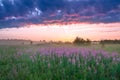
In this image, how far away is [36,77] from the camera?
363 inches

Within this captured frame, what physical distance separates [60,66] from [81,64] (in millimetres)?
761

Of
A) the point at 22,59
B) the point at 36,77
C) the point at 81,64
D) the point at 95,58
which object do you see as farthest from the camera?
the point at 22,59

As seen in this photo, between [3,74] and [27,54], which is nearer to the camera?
[3,74]

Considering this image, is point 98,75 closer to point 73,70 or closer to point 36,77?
point 73,70

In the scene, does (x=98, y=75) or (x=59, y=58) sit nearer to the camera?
(x=98, y=75)

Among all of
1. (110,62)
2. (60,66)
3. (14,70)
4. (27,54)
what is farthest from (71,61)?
(27,54)

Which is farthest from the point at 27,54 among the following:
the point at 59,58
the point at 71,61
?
the point at 71,61

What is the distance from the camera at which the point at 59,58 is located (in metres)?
Answer: 12.0

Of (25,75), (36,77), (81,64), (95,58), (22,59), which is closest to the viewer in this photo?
(36,77)

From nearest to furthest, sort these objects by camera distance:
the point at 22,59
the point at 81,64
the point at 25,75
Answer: the point at 25,75 → the point at 81,64 → the point at 22,59

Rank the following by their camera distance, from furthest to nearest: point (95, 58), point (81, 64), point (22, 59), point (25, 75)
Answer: point (22, 59), point (95, 58), point (81, 64), point (25, 75)

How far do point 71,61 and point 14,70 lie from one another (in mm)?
2180

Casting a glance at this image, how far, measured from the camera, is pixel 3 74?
1058 cm

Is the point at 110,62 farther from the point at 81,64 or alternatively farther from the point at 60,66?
the point at 60,66
